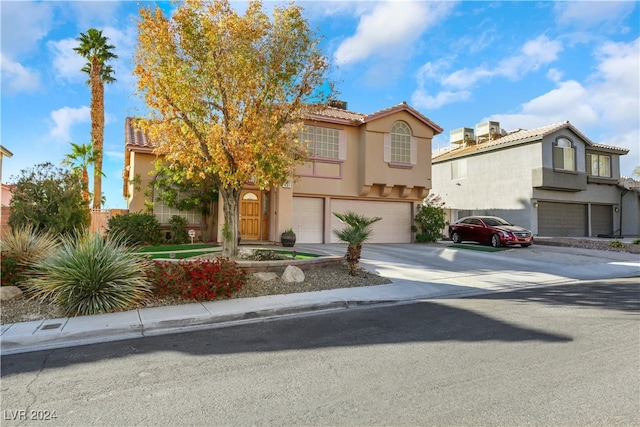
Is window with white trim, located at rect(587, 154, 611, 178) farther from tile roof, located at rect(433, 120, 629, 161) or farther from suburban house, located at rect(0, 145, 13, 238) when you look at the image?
suburban house, located at rect(0, 145, 13, 238)

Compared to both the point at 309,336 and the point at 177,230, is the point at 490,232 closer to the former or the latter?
the point at 177,230

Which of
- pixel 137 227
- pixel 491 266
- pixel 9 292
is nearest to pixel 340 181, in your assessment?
pixel 491 266

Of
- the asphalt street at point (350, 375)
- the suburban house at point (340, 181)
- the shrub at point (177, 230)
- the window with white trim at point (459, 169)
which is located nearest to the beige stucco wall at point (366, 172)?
the suburban house at point (340, 181)

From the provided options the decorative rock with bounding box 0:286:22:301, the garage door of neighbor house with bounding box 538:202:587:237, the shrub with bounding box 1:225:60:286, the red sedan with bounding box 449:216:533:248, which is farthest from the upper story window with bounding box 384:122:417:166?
the decorative rock with bounding box 0:286:22:301

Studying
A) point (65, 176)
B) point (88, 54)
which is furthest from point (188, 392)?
point (88, 54)

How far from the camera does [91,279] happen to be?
7.29 metres

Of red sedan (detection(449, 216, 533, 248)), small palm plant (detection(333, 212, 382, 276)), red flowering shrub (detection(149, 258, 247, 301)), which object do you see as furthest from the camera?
red sedan (detection(449, 216, 533, 248))

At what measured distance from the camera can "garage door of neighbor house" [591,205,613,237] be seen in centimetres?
2897

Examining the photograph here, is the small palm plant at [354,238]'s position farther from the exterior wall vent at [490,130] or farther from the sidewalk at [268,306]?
the exterior wall vent at [490,130]

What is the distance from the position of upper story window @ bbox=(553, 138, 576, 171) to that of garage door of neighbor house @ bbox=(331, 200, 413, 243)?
11613 mm

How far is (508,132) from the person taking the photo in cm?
3016

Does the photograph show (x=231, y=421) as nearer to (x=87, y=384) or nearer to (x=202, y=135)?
(x=87, y=384)

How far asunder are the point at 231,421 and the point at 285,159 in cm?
812

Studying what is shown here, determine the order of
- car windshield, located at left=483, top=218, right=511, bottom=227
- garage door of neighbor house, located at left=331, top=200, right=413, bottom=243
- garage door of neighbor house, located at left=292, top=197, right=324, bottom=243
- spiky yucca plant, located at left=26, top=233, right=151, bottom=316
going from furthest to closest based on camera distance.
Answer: garage door of neighbor house, located at left=331, top=200, right=413, bottom=243 → car windshield, located at left=483, top=218, right=511, bottom=227 → garage door of neighbor house, located at left=292, top=197, right=324, bottom=243 → spiky yucca plant, located at left=26, top=233, right=151, bottom=316
